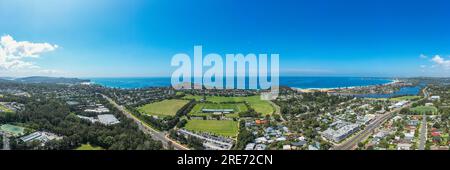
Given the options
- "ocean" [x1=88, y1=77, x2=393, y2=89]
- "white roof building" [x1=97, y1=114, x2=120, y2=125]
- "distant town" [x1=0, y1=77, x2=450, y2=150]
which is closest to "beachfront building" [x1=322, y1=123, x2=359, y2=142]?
"distant town" [x1=0, y1=77, x2=450, y2=150]

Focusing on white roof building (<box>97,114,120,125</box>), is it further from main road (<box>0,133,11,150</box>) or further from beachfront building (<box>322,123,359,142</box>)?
beachfront building (<box>322,123,359,142</box>)

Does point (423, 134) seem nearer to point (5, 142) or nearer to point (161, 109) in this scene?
point (161, 109)

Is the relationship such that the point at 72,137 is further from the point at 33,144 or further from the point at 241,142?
the point at 241,142

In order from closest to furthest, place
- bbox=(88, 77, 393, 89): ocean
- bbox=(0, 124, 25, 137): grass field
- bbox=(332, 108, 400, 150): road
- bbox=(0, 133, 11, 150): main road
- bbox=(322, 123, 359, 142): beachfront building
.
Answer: bbox=(0, 133, 11, 150): main road < bbox=(332, 108, 400, 150): road < bbox=(322, 123, 359, 142): beachfront building < bbox=(0, 124, 25, 137): grass field < bbox=(88, 77, 393, 89): ocean

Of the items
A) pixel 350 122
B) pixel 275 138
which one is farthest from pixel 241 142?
pixel 350 122
